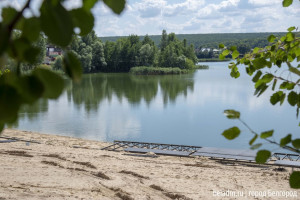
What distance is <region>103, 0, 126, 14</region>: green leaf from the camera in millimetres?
568

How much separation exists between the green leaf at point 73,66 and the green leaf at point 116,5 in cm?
16

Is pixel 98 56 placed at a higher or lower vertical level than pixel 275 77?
lower

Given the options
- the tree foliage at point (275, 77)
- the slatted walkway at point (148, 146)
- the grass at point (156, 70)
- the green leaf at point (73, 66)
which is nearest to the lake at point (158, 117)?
the slatted walkway at point (148, 146)

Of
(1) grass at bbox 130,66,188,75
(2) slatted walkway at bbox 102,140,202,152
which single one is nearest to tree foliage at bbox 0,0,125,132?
(2) slatted walkway at bbox 102,140,202,152

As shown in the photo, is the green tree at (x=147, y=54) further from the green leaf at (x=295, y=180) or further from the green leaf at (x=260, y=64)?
the green leaf at (x=295, y=180)

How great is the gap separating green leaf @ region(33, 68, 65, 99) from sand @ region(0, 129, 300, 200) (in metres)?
5.35

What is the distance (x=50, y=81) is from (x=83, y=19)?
114mm

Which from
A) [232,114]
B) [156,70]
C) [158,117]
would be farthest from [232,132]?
[156,70]

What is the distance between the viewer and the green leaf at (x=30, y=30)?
43 cm

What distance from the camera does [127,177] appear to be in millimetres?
6922

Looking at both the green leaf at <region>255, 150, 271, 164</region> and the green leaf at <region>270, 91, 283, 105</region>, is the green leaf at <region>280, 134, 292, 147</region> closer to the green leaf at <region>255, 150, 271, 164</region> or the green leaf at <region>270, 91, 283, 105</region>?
the green leaf at <region>255, 150, 271, 164</region>

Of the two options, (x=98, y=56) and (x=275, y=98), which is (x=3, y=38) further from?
(x=98, y=56)

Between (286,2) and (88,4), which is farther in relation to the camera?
(286,2)

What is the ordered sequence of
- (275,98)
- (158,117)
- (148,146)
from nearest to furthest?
(275,98) → (148,146) → (158,117)
